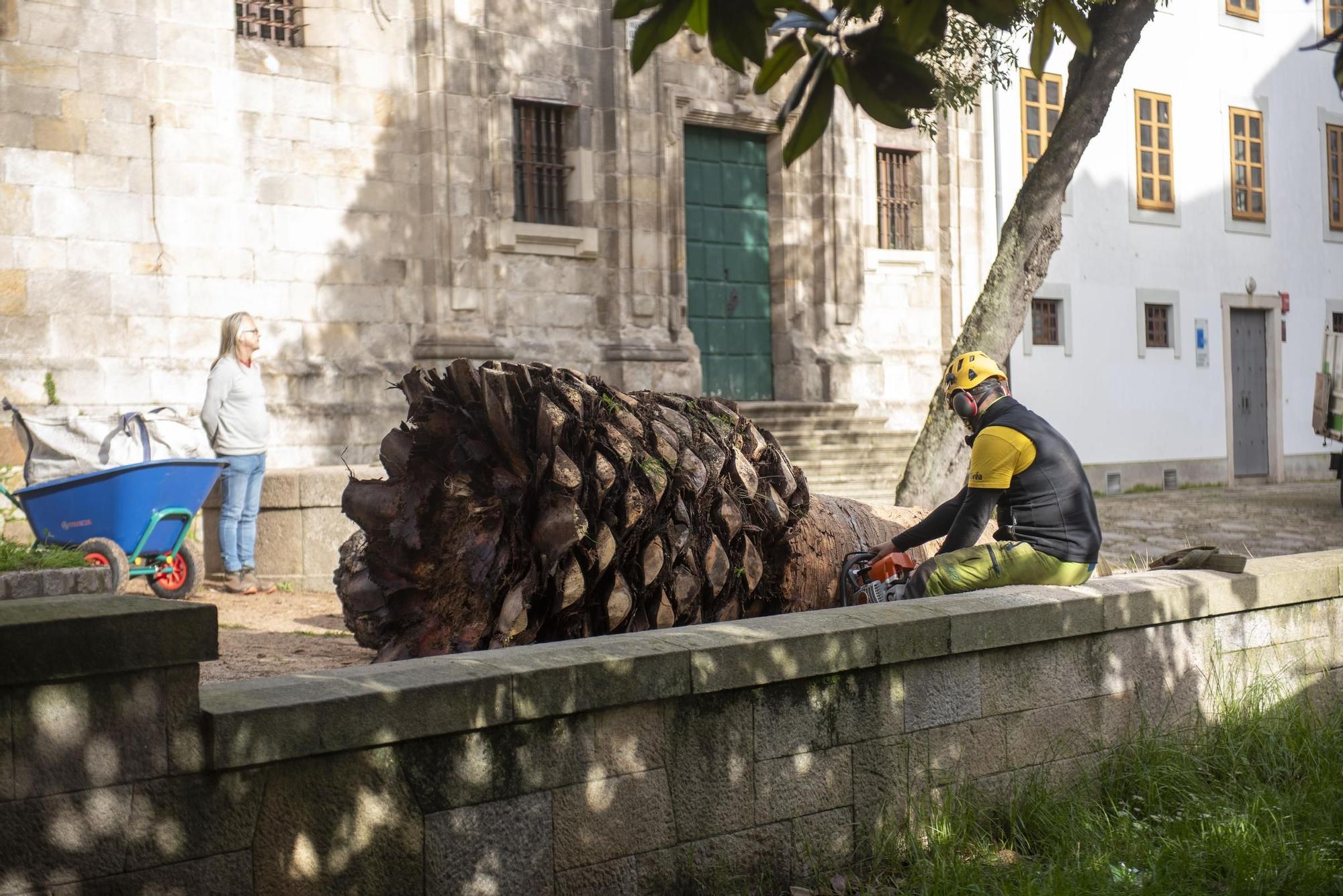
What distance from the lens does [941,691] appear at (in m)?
4.73

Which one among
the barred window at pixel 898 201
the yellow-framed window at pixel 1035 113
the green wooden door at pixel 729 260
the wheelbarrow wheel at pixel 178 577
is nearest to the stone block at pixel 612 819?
the wheelbarrow wheel at pixel 178 577

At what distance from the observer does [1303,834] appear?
189 inches

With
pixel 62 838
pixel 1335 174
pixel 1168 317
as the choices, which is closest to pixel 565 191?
pixel 1168 317

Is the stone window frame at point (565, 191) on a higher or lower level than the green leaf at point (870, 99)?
higher

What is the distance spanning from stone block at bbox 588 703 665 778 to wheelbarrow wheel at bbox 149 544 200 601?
697 centimetres

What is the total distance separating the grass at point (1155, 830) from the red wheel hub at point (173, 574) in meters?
6.91

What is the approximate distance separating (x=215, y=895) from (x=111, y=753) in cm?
40

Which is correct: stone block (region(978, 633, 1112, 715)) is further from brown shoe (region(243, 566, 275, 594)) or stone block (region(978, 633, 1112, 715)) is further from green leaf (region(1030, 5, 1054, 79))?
brown shoe (region(243, 566, 275, 594))

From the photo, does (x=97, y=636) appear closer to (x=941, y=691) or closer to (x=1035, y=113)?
(x=941, y=691)

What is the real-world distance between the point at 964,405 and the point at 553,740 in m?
2.78

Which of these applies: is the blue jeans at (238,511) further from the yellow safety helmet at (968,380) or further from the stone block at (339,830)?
the stone block at (339,830)

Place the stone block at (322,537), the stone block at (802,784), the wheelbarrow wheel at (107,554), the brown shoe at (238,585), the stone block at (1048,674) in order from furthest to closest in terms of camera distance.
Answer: the stone block at (322,537), the brown shoe at (238,585), the wheelbarrow wheel at (107,554), the stone block at (1048,674), the stone block at (802,784)

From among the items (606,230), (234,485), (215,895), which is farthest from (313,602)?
(606,230)

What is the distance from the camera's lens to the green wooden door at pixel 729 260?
712 inches
